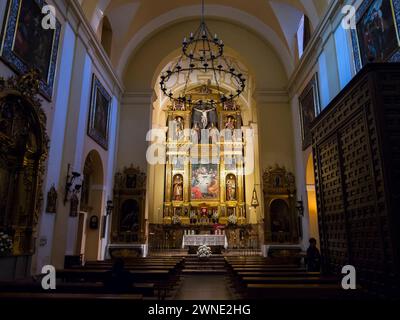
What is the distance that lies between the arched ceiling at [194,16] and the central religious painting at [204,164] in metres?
5.27

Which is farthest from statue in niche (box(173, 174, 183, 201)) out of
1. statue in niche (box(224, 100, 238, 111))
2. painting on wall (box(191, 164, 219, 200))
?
statue in niche (box(224, 100, 238, 111))

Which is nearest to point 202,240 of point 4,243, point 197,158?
point 197,158

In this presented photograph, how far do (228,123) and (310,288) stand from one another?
693 inches

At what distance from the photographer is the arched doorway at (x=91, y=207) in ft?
34.4

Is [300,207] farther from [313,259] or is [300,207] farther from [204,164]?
[204,164]

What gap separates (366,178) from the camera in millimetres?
4770

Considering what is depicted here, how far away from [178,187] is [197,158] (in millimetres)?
2243

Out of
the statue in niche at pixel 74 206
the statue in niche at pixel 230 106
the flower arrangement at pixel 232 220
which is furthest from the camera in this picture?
the statue in niche at pixel 230 106

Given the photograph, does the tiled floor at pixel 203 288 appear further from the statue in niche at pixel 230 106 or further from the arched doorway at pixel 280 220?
the statue in niche at pixel 230 106

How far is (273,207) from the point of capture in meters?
12.1

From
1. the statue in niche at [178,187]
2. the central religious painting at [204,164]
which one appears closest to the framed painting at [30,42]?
the central religious painting at [204,164]

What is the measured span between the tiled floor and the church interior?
0.27 feet

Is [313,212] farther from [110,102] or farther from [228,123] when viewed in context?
[228,123]

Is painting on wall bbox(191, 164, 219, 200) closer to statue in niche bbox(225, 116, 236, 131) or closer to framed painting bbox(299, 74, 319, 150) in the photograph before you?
statue in niche bbox(225, 116, 236, 131)
